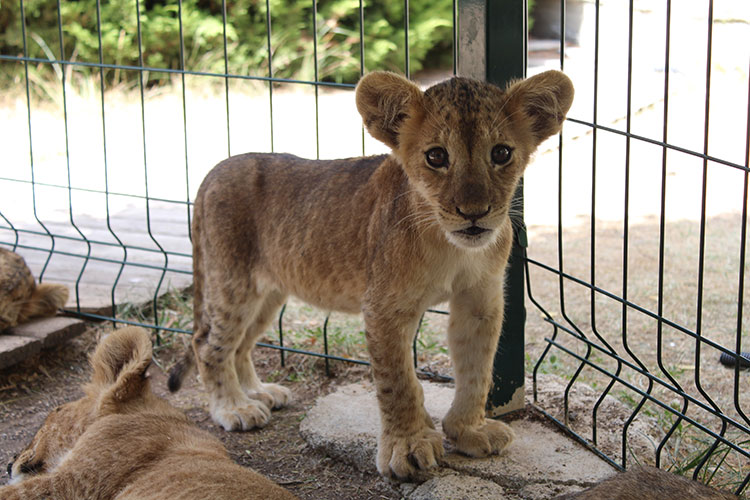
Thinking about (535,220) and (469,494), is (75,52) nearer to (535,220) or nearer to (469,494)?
(535,220)

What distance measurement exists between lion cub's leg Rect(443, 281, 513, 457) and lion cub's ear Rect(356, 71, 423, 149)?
82cm

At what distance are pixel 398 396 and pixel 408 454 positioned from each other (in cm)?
26

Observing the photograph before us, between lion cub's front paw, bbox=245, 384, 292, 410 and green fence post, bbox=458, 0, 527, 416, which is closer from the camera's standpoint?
green fence post, bbox=458, 0, 527, 416

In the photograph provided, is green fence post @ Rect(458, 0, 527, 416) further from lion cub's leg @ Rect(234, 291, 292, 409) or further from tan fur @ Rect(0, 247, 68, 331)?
tan fur @ Rect(0, 247, 68, 331)

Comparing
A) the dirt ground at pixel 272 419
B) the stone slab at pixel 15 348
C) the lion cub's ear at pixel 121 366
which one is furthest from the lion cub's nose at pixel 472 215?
the stone slab at pixel 15 348

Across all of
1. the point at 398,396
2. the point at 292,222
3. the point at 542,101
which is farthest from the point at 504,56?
the point at 398,396

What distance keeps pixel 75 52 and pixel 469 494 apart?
39.6ft

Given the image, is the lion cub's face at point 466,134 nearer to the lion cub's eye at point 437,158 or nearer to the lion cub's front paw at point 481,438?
the lion cub's eye at point 437,158

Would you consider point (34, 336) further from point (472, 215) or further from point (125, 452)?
point (472, 215)

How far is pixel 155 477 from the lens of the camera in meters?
3.50

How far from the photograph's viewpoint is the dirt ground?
Answer: 13.8 feet

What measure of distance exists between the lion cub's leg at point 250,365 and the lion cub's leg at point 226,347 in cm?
17

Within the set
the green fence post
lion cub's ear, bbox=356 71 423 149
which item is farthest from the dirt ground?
lion cub's ear, bbox=356 71 423 149

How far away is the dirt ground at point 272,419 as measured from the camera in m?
4.21
